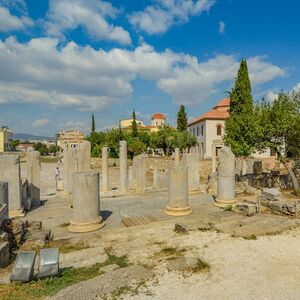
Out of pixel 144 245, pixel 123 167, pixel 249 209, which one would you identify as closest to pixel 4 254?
pixel 144 245

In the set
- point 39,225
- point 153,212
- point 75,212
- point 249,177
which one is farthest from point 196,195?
point 39,225

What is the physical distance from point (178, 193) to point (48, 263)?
656cm

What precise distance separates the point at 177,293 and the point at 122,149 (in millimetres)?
12548

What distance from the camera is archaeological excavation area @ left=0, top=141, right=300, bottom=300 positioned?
5.21 meters

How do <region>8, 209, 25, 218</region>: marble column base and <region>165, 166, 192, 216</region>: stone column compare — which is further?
<region>8, 209, 25, 218</region>: marble column base

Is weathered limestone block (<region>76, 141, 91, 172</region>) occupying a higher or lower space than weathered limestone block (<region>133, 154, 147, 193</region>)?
higher

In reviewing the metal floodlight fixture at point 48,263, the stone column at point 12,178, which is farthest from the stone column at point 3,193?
the metal floodlight fixture at point 48,263

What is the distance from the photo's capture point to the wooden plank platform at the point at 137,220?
10014 mm

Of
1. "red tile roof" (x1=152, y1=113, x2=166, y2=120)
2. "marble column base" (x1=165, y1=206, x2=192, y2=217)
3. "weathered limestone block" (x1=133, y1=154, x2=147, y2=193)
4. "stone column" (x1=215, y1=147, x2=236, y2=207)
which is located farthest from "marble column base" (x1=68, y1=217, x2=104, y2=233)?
"red tile roof" (x1=152, y1=113, x2=166, y2=120)

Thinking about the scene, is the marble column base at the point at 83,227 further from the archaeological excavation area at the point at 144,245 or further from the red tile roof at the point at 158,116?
the red tile roof at the point at 158,116

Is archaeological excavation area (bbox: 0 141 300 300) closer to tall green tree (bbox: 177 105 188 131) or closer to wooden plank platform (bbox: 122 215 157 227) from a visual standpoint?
wooden plank platform (bbox: 122 215 157 227)

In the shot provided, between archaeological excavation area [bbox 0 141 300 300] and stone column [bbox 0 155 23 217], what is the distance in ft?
0.12

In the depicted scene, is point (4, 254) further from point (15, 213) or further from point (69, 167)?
point (69, 167)

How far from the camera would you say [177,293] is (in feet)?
16.6
